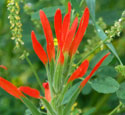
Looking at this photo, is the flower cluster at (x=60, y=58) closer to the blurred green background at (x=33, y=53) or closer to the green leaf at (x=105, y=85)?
the green leaf at (x=105, y=85)

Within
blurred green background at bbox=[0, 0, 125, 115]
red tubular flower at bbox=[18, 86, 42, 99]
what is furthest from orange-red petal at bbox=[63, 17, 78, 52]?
blurred green background at bbox=[0, 0, 125, 115]

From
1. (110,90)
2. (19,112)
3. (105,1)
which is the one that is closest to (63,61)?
(110,90)

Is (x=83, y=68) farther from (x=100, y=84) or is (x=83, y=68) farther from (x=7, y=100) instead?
(x=7, y=100)

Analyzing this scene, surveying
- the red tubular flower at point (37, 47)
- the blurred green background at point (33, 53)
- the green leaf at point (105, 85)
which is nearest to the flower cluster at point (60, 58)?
the red tubular flower at point (37, 47)

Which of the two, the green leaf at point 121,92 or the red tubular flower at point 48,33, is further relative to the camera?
the green leaf at point 121,92

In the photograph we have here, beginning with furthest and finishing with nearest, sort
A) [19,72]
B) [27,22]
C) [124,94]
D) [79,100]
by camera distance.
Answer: [19,72] < [79,100] < [27,22] < [124,94]

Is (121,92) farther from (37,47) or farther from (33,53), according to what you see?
(33,53)

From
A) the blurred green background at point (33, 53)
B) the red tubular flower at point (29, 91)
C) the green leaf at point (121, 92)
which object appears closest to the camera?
the red tubular flower at point (29, 91)

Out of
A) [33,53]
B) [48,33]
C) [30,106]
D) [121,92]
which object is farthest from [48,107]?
[33,53]

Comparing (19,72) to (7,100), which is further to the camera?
(19,72)
